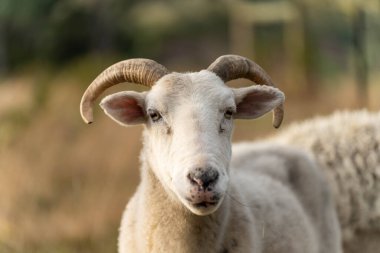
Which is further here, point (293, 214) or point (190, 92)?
point (293, 214)

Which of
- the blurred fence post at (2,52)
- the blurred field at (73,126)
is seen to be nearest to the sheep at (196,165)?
the blurred field at (73,126)

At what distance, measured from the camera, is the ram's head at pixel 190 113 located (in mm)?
5145

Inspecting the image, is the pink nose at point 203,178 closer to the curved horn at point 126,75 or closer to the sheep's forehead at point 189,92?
the sheep's forehead at point 189,92

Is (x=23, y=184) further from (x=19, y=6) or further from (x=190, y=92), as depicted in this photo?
(x=19, y=6)

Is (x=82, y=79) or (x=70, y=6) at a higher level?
(x=70, y=6)

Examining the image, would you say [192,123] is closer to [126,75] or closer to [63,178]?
[126,75]

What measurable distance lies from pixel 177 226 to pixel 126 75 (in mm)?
1098

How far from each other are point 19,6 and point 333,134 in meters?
28.8

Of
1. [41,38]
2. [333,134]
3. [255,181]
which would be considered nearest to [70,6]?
[41,38]

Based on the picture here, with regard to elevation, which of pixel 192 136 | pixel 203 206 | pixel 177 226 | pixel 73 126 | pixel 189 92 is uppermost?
pixel 189 92

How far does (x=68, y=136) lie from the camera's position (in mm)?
13492

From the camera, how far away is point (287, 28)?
3256cm

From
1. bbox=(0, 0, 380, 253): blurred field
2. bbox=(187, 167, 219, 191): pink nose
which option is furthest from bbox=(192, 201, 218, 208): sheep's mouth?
bbox=(0, 0, 380, 253): blurred field

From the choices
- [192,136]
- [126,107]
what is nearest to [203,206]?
[192,136]
